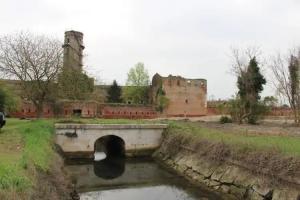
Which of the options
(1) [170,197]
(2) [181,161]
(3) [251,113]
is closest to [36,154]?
(1) [170,197]

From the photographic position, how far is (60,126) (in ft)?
88.3

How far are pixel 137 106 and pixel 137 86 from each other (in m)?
14.6

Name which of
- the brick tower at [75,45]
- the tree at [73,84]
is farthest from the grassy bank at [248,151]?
the brick tower at [75,45]

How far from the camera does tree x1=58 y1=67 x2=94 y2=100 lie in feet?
115

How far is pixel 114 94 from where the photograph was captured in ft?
200

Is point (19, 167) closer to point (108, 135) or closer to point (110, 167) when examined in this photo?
point (110, 167)

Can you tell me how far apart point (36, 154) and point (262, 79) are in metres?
30.2

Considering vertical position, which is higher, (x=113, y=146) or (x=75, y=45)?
(x=75, y=45)

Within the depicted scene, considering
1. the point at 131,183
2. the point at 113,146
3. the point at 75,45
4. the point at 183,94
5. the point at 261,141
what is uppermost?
the point at 75,45

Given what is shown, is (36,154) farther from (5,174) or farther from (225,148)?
(225,148)

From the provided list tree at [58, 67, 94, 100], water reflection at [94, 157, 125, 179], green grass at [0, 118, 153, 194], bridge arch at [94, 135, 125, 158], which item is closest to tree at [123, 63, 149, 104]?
tree at [58, 67, 94, 100]

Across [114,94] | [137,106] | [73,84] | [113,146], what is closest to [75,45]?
[114,94]

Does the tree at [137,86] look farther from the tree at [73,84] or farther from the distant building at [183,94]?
the tree at [73,84]

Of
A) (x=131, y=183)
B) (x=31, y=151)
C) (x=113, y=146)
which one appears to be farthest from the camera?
(x=113, y=146)
